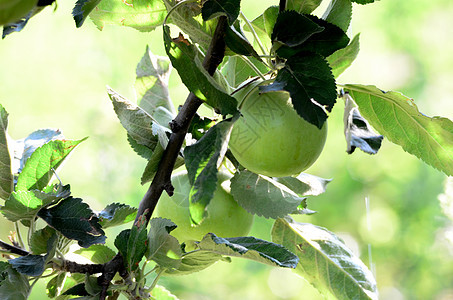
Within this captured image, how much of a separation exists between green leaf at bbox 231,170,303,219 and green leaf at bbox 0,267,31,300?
16cm

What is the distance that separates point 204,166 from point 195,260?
0.46 feet

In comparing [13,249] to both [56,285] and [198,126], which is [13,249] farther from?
[198,126]

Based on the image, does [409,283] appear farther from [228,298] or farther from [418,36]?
[418,36]

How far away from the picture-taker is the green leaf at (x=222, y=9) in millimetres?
281

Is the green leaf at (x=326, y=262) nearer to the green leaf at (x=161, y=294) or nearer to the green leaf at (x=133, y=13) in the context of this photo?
the green leaf at (x=161, y=294)

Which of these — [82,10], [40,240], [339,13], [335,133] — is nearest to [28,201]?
[40,240]

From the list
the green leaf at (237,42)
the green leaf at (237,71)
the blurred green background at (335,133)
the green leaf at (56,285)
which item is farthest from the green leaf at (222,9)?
the blurred green background at (335,133)

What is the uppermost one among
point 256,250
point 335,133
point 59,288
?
point 335,133

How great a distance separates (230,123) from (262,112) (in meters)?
0.06

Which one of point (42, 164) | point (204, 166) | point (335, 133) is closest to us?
point (204, 166)

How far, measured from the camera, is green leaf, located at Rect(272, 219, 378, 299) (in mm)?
431

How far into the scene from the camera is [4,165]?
393mm

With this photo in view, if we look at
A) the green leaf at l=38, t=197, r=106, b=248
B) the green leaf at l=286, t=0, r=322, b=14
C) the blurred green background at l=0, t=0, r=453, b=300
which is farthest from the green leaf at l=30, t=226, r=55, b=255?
the blurred green background at l=0, t=0, r=453, b=300

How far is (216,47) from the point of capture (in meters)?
0.32
